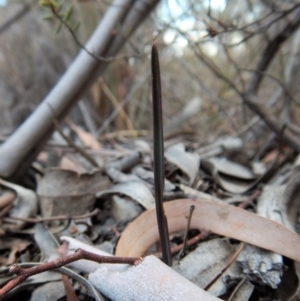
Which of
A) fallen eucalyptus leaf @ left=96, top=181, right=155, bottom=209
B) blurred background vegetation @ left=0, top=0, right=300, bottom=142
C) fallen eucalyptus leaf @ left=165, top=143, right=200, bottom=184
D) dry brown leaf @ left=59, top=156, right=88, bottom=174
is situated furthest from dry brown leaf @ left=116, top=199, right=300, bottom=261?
blurred background vegetation @ left=0, top=0, right=300, bottom=142

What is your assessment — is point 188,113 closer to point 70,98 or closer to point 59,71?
point 59,71

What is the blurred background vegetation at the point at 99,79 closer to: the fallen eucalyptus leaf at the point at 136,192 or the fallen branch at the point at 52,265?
the fallen eucalyptus leaf at the point at 136,192

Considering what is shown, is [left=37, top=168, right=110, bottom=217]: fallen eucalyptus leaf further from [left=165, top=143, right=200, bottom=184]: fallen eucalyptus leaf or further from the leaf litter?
[left=165, top=143, right=200, bottom=184]: fallen eucalyptus leaf

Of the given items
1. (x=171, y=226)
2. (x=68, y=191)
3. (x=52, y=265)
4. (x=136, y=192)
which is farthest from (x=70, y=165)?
(x=52, y=265)

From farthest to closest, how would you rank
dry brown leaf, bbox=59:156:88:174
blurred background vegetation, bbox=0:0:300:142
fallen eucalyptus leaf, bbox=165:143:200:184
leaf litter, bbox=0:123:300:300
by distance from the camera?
blurred background vegetation, bbox=0:0:300:142, dry brown leaf, bbox=59:156:88:174, fallen eucalyptus leaf, bbox=165:143:200:184, leaf litter, bbox=0:123:300:300

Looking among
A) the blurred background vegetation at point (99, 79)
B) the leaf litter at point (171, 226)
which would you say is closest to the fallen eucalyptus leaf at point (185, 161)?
the leaf litter at point (171, 226)

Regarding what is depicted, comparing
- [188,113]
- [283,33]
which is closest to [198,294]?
[283,33]

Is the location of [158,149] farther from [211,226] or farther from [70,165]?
[70,165]

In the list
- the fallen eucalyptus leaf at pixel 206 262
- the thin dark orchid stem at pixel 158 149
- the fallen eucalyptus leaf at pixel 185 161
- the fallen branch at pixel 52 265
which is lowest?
the fallen branch at pixel 52 265
